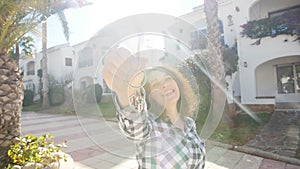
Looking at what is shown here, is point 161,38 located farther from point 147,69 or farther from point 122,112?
point 122,112

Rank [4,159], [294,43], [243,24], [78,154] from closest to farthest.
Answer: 1. [4,159]
2. [78,154]
3. [294,43]
4. [243,24]

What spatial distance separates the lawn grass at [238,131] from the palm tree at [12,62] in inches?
167

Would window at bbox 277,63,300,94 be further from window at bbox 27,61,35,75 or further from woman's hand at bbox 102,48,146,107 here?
window at bbox 27,61,35,75

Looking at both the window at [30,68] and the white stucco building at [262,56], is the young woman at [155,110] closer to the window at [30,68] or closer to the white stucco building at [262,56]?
the white stucco building at [262,56]

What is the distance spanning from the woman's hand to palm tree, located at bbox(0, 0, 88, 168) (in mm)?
2567

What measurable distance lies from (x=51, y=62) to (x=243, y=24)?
20135 mm

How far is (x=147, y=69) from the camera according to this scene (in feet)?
2.19

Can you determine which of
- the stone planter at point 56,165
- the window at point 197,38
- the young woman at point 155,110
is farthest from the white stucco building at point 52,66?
the young woman at point 155,110

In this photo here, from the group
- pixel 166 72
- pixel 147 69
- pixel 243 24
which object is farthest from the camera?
pixel 243 24

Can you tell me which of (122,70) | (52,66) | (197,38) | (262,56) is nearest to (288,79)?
(262,56)

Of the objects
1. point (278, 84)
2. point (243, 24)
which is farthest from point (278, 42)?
point (278, 84)

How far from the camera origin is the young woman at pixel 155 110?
671 mm

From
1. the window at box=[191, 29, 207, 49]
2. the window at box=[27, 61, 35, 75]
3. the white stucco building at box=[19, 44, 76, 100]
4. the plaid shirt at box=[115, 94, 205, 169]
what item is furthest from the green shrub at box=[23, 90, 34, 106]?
the plaid shirt at box=[115, 94, 205, 169]

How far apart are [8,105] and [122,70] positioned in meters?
2.64
